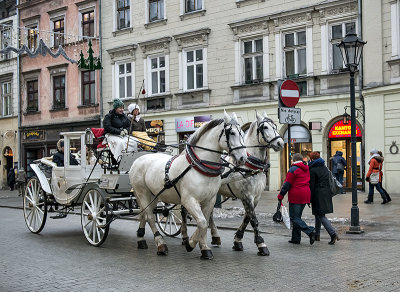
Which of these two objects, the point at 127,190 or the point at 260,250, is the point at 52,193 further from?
the point at 260,250

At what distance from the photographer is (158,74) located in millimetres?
26406

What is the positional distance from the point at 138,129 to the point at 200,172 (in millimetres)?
3194

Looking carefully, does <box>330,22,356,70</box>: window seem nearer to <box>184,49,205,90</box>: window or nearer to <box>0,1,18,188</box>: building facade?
<box>184,49,205,90</box>: window

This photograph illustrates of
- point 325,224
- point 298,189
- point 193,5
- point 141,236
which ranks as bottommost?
point 141,236

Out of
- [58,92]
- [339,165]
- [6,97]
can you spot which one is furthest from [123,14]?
[339,165]

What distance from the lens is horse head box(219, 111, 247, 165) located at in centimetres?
775

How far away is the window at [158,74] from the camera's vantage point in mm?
26297

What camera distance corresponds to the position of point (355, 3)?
20.0 m

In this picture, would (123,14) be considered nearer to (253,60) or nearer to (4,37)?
(253,60)

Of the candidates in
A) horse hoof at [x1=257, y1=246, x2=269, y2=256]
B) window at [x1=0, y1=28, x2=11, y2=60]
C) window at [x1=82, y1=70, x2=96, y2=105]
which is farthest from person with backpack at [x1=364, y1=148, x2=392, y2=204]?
window at [x1=0, y1=28, x2=11, y2=60]

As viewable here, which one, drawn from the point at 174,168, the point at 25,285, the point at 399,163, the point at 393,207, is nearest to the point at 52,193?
the point at 174,168

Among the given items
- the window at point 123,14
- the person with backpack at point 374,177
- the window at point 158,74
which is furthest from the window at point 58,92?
the person with backpack at point 374,177

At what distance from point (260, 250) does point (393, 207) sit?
8393mm

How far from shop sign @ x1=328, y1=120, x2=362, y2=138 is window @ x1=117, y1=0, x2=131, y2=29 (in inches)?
500
